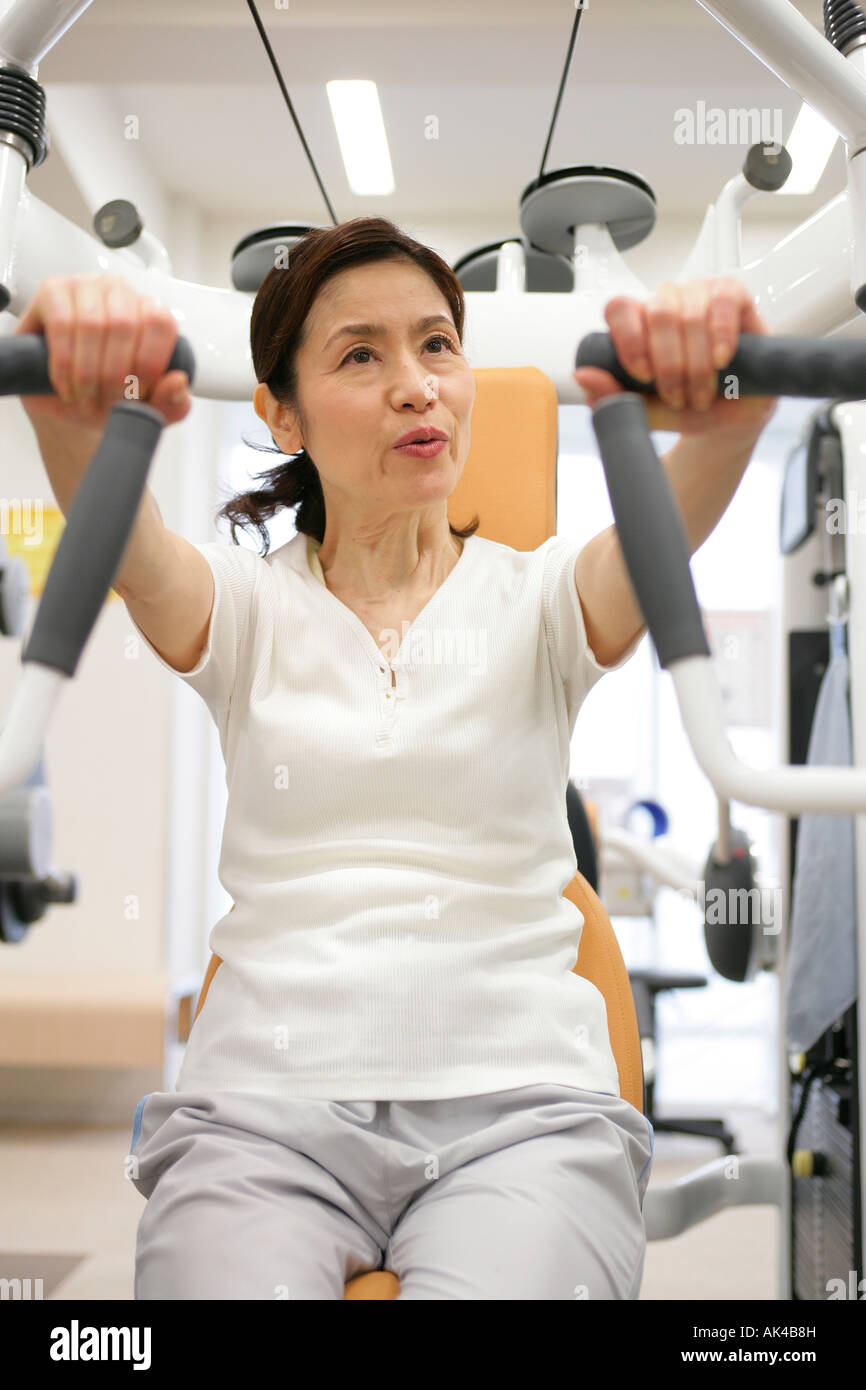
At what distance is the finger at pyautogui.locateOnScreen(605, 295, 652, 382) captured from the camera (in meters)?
0.58

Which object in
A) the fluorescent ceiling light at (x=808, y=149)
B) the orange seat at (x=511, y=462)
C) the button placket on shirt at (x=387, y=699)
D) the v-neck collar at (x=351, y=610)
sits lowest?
the button placket on shirt at (x=387, y=699)

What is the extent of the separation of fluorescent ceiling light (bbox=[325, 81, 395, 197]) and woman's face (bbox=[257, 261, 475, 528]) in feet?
7.83

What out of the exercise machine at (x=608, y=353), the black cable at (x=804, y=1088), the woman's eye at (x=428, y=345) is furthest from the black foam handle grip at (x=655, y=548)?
the black cable at (x=804, y=1088)

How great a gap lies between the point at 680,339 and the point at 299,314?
0.51 metres

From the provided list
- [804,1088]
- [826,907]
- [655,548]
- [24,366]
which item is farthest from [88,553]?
[804,1088]

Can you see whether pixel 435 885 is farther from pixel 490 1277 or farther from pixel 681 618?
pixel 681 618

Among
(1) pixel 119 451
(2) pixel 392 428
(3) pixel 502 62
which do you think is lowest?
(1) pixel 119 451

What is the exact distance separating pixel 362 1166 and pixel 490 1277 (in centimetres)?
12

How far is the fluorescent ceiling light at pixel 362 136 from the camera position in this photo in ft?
10.1

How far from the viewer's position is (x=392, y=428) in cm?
91

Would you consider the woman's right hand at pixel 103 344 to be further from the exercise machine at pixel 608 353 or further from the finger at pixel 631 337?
the finger at pixel 631 337

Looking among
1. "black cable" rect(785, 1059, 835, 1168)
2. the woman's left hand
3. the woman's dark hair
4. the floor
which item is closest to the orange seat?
the woman's dark hair

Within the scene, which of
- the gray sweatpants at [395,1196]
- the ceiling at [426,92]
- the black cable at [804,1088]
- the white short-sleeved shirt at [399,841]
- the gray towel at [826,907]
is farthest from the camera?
the ceiling at [426,92]
